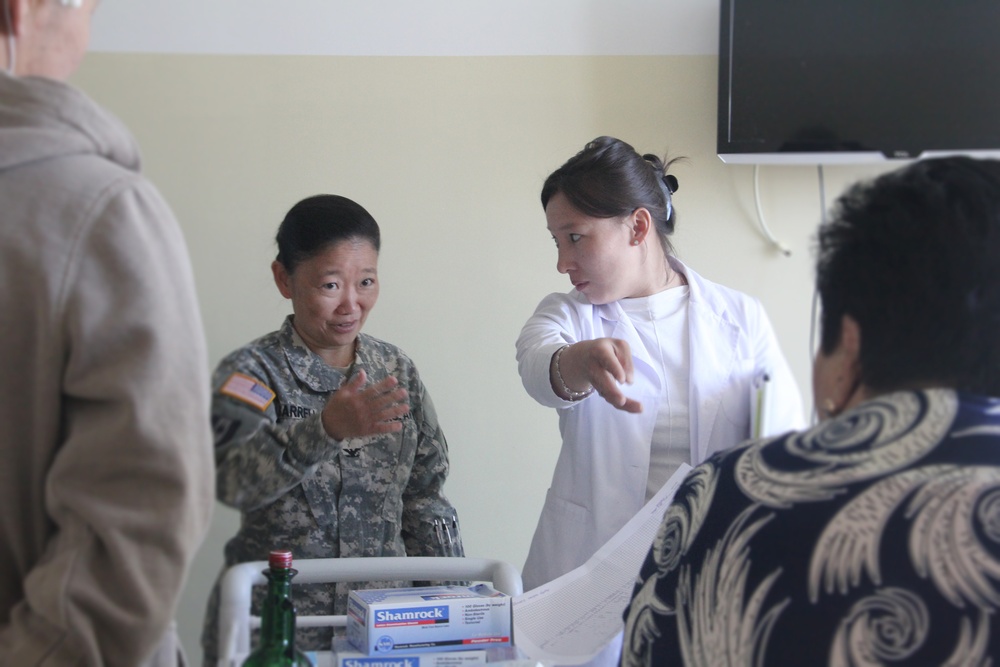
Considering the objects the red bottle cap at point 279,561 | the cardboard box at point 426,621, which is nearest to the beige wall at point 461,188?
the cardboard box at point 426,621

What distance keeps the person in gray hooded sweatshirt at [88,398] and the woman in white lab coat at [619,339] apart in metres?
0.63

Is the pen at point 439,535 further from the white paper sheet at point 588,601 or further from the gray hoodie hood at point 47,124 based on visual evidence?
the gray hoodie hood at point 47,124

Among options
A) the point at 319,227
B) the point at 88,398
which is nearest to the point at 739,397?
the point at 319,227

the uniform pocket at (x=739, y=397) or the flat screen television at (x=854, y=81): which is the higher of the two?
the flat screen television at (x=854, y=81)

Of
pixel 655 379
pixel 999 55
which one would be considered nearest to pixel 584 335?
pixel 655 379

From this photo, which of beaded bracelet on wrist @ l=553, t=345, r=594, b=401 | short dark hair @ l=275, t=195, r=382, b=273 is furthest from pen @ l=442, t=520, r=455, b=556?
short dark hair @ l=275, t=195, r=382, b=273

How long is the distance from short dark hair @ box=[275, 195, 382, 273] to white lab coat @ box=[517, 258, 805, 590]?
10.5 inches

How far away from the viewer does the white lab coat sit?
125 cm

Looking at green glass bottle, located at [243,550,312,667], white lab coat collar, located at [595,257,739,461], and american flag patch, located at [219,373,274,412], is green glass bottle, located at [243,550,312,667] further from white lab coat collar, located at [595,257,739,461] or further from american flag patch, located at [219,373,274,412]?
white lab coat collar, located at [595,257,739,461]

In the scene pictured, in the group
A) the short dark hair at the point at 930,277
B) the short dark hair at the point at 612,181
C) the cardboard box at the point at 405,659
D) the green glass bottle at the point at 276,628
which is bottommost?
the cardboard box at the point at 405,659

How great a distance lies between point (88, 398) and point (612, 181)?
2.59 ft

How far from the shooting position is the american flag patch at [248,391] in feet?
3.19

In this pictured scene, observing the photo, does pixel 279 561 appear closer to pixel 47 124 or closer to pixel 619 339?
pixel 47 124

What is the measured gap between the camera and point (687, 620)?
80cm
